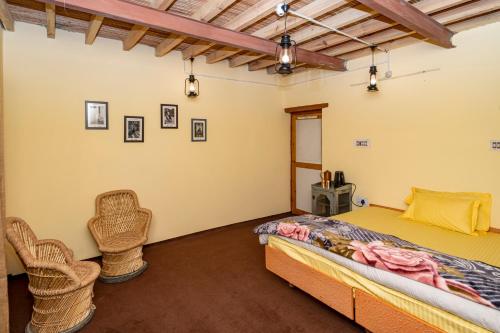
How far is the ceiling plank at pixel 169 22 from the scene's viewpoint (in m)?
2.28

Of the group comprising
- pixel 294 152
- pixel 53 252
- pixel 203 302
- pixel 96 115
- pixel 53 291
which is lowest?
pixel 203 302

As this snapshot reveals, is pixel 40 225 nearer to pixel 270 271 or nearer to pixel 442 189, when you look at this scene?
pixel 270 271

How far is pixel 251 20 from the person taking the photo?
9.21 ft

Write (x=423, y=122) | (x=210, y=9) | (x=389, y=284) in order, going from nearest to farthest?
1. (x=389, y=284)
2. (x=210, y=9)
3. (x=423, y=122)

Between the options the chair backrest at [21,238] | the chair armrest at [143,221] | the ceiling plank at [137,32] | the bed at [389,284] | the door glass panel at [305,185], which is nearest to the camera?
the bed at [389,284]

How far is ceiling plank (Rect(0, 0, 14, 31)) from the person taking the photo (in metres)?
2.55

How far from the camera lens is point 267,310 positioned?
249 cm

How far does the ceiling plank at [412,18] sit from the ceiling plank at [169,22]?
4.44 feet

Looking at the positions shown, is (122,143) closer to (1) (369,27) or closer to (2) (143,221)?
(2) (143,221)

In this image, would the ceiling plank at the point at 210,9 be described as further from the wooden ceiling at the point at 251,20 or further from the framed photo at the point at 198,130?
the framed photo at the point at 198,130

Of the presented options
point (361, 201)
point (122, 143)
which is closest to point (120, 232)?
point (122, 143)

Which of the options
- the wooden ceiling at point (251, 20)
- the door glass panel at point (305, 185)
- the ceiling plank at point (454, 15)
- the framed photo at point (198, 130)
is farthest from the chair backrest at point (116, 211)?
the ceiling plank at point (454, 15)

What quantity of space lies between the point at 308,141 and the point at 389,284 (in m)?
3.45

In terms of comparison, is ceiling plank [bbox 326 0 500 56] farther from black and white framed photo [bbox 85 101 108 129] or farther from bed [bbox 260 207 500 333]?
black and white framed photo [bbox 85 101 108 129]
